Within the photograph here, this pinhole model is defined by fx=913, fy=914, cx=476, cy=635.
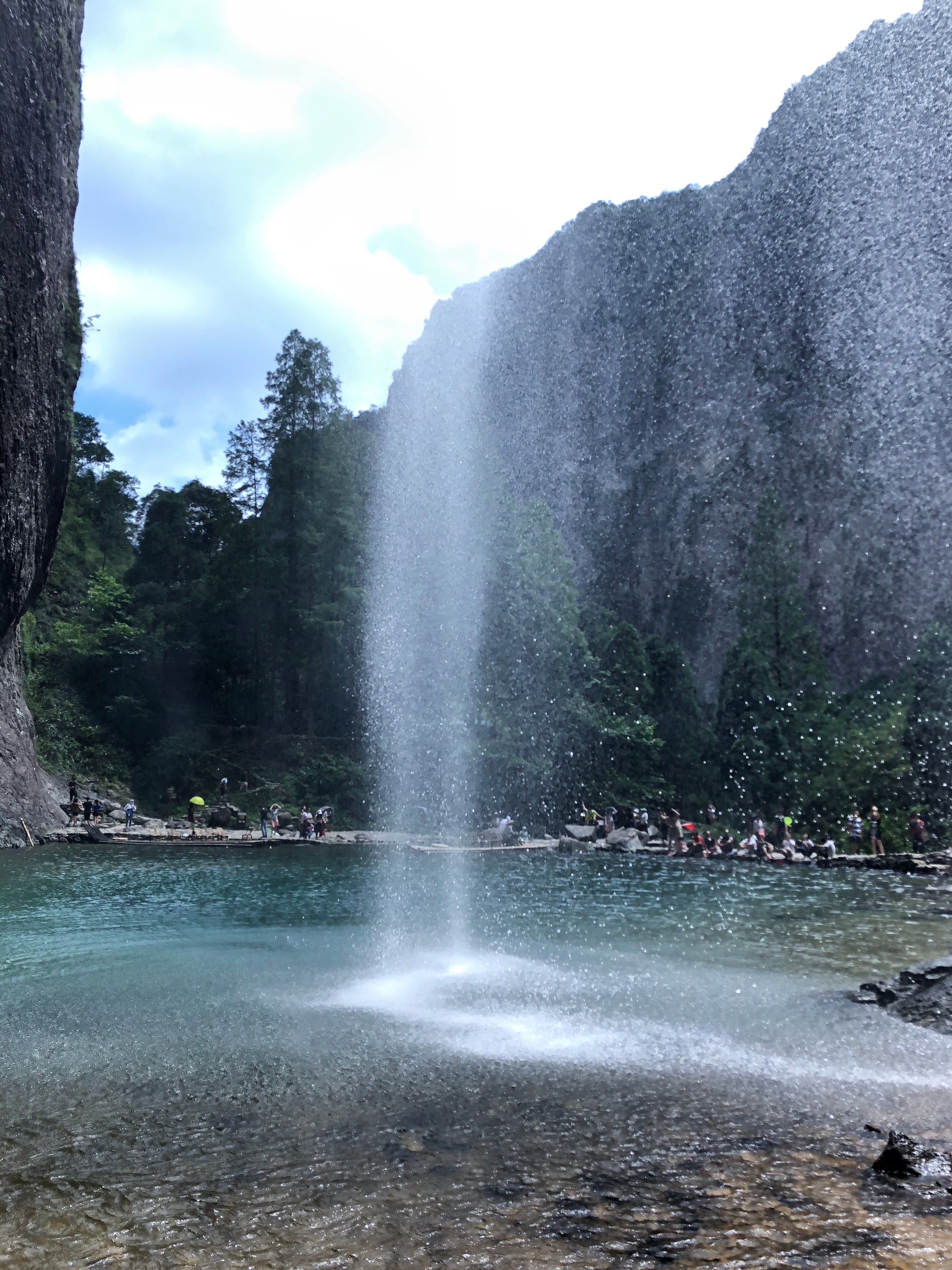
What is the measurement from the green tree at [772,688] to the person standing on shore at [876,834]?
4.62m

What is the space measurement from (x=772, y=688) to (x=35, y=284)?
34.5 metres

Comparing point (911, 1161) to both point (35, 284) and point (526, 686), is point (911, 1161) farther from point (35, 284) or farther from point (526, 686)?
point (526, 686)

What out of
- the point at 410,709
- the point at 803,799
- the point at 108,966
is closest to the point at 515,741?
the point at 410,709

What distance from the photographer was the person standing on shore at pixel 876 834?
30297mm

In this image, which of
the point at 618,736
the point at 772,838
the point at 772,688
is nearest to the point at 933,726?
the point at 772,838

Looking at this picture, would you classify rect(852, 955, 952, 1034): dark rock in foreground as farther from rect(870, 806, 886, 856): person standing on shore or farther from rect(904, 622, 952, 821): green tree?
rect(904, 622, 952, 821): green tree

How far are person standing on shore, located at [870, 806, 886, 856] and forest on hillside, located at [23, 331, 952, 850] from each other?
11.4 inches

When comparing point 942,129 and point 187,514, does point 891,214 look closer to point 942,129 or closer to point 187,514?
point 942,129

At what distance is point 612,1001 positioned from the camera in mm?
10195

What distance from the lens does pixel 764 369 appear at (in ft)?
208

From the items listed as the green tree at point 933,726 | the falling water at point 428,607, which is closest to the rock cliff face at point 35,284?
A: the falling water at point 428,607

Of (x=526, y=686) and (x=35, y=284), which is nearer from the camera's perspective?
(x=35, y=284)

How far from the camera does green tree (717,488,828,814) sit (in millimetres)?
38312

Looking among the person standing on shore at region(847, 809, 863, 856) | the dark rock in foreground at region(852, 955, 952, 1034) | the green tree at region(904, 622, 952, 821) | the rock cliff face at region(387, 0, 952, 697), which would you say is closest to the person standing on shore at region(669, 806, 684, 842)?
the person standing on shore at region(847, 809, 863, 856)
